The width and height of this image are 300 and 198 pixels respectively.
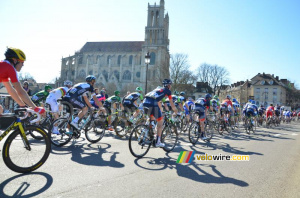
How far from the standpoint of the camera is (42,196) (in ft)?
10.4

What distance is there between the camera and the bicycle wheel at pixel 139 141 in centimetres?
586

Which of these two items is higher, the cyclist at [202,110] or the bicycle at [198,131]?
the cyclist at [202,110]

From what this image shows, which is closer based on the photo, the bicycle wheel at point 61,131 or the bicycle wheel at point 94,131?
the bicycle wheel at point 61,131

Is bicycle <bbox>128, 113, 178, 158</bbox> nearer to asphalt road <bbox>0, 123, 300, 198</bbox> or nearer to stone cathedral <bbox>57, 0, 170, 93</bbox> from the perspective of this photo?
asphalt road <bbox>0, 123, 300, 198</bbox>

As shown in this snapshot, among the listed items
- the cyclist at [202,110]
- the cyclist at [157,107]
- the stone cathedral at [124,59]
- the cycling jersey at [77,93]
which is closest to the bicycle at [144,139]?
the cyclist at [157,107]

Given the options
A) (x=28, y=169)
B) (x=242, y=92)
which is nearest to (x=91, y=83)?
(x=28, y=169)

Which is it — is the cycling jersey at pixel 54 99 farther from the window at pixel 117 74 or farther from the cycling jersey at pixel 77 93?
the window at pixel 117 74

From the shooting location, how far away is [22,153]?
4.28 metres

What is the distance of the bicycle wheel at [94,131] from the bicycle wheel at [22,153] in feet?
9.80

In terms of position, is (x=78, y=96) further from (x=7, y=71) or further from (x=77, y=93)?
(x=7, y=71)

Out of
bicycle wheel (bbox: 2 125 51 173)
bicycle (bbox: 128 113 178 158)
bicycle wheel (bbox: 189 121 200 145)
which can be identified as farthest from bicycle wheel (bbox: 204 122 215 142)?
bicycle wheel (bbox: 2 125 51 173)

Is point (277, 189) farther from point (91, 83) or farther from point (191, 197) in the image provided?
point (91, 83)

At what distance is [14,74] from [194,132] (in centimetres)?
662

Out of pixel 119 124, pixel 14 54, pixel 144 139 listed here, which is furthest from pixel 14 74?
pixel 119 124
